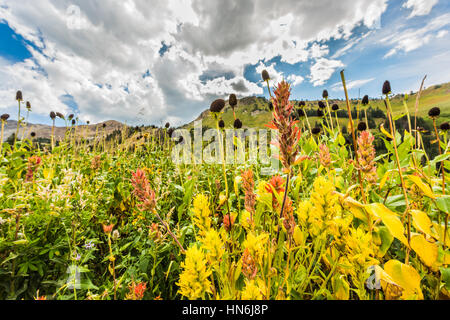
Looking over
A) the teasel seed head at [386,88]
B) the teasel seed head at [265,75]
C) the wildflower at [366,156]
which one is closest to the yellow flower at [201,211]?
the wildflower at [366,156]

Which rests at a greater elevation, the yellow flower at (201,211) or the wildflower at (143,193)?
the wildflower at (143,193)

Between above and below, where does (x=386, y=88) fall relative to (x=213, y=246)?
above

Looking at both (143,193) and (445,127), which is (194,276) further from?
(445,127)

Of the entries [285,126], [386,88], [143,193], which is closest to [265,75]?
[386,88]

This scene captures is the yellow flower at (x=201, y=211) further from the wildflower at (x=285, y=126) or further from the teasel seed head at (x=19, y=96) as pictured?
the teasel seed head at (x=19, y=96)

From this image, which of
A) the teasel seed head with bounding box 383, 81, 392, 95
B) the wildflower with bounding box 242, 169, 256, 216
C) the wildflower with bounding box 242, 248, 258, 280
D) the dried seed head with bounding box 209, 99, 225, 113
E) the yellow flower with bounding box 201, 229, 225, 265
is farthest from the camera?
the teasel seed head with bounding box 383, 81, 392, 95

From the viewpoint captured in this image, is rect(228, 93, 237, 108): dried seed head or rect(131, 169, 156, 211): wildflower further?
rect(228, 93, 237, 108): dried seed head

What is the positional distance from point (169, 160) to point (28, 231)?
3.55m

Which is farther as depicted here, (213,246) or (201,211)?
(201,211)

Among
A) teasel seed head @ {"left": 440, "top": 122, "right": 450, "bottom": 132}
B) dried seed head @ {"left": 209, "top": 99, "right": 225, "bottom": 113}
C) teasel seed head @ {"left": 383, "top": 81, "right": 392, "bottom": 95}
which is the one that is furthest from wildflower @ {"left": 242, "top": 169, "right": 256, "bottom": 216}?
teasel seed head @ {"left": 440, "top": 122, "right": 450, "bottom": 132}

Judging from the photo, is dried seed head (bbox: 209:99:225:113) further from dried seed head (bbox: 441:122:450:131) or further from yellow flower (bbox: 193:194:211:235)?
dried seed head (bbox: 441:122:450:131)

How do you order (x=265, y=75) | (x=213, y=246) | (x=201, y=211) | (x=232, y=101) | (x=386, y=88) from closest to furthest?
(x=213, y=246)
(x=201, y=211)
(x=386, y=88)
(x=232, y=101)
(x=265, y=75)

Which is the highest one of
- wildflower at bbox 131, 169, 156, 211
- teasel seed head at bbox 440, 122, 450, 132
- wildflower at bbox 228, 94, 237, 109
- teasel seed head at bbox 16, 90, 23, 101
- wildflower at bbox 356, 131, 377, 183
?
teasel seed head at bbox 16, 90, 23, 101
